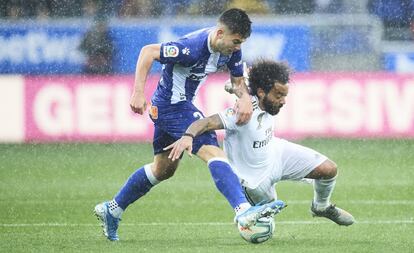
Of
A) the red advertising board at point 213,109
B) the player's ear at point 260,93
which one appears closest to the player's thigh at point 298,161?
the player's ear at point 260,93

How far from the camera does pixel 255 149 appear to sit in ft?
27.4

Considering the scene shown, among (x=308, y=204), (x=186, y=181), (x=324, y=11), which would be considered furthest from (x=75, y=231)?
(x=324, y=11)

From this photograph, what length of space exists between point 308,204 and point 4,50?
7553 millimetres

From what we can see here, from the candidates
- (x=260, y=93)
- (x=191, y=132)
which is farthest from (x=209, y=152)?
(x=260, y=93)

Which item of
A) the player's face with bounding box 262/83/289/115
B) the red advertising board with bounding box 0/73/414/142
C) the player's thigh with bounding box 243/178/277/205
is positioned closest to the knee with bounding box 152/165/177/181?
the player's thigh with bounding box 243/178/277/205

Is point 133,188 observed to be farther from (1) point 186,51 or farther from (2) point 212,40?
(2) point 212,40

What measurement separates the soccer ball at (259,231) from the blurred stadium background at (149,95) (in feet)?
4.94

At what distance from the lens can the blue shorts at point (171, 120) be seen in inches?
333

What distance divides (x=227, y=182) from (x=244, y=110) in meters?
0.52

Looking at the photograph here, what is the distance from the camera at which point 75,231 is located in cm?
905

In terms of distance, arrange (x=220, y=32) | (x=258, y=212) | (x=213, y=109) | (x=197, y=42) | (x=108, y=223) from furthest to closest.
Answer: (x=213, y=109) → (x=108, y=223) → (x=197, y=42) → (x=220, y=32) → (x=258, y=212)

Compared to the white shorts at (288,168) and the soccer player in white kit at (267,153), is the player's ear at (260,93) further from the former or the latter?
the white shorts at (288,168)

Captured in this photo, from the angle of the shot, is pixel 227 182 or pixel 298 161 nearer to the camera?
pixel 227 182

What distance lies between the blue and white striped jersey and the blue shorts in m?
0.05
